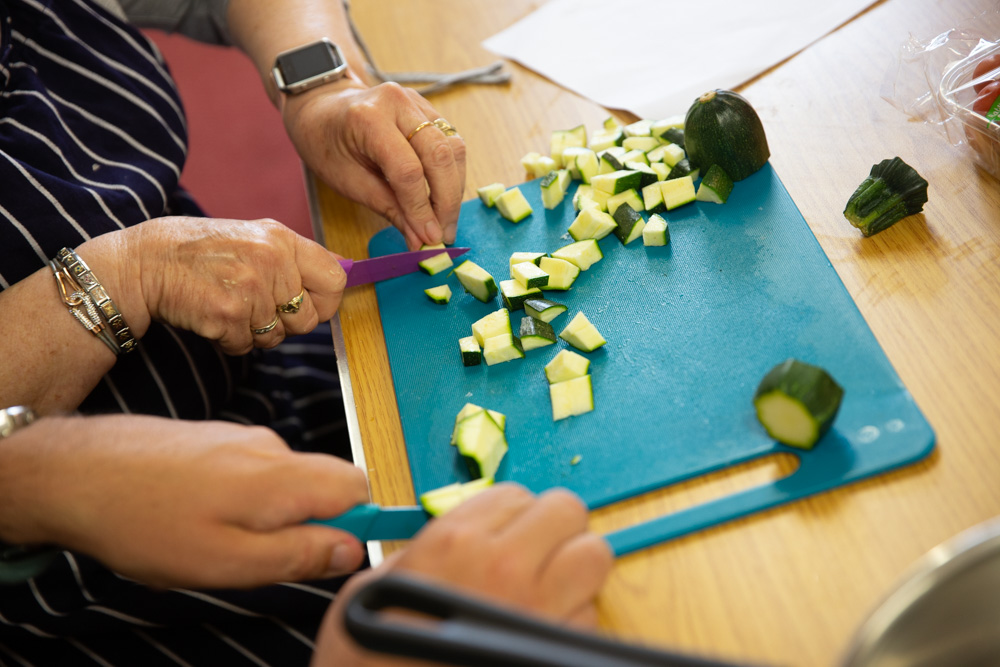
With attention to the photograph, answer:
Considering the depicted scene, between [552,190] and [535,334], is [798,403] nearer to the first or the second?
[535,334]

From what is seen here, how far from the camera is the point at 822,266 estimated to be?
1.33 metres

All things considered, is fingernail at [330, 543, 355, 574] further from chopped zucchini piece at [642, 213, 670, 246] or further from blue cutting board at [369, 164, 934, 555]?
chopped zucchini piece at [642, 213, 670, 246]

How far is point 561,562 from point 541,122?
4.17 ft

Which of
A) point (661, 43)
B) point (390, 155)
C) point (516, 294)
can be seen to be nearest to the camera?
point (516, 294)

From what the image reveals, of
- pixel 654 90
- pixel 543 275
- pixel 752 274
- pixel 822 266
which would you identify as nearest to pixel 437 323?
pixel 543 275

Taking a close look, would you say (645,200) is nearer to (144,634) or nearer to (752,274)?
(752,274)

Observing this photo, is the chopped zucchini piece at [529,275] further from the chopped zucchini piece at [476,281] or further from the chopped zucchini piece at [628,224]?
the chopped zucchini piece at [628,224]

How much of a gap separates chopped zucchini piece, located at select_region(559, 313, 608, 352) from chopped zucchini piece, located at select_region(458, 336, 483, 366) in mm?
164

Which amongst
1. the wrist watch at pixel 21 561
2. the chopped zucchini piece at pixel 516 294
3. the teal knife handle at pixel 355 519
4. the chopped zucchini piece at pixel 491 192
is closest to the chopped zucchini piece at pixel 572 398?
the chopped zucchini piece at pixel 516 294

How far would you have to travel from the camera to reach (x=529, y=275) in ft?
4.75

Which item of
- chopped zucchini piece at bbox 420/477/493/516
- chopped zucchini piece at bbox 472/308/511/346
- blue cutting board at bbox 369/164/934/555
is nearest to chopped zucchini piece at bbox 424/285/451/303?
blue cutting board at bbox 369/164/934/555

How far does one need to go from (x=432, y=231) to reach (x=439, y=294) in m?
0.19

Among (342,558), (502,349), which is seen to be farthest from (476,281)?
(342,558)

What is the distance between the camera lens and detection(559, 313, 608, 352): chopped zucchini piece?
1.32 metres
